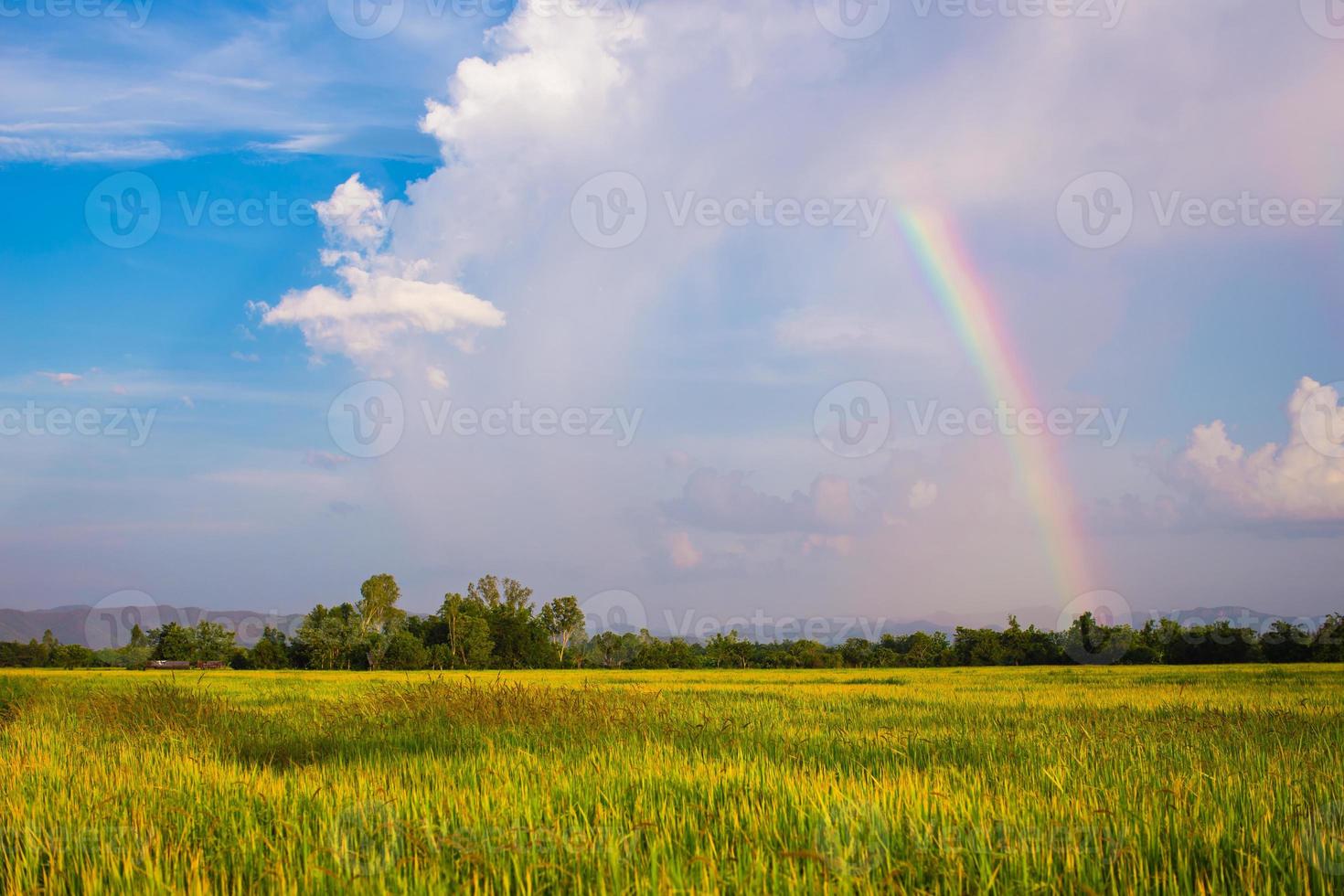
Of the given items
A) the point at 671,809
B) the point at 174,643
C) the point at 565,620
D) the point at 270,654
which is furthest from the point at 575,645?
the point at 671,809

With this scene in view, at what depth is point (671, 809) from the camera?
5.25 metres

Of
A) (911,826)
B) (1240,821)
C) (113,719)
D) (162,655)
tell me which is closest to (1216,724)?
(1240,821)

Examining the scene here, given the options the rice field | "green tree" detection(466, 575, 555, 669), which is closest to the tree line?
"green tree" detection(466, 575, 555, 669)

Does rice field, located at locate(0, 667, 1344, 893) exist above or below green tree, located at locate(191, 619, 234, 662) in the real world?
above

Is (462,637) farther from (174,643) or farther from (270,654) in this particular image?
(174,643)

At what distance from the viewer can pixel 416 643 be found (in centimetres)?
7131

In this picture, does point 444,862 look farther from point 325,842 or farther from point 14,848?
point 14,848

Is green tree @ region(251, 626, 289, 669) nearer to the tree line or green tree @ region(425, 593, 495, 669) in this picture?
the tree line

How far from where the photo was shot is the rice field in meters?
4.14

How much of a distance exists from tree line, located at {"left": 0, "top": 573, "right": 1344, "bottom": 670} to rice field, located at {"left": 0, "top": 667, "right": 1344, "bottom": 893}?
174ft

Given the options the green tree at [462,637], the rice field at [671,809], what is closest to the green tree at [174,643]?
the green tree at [462,637]

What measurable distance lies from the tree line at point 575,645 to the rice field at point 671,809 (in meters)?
53.1

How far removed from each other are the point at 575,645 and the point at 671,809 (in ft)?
286

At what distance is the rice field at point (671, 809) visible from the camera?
414 centimetres
